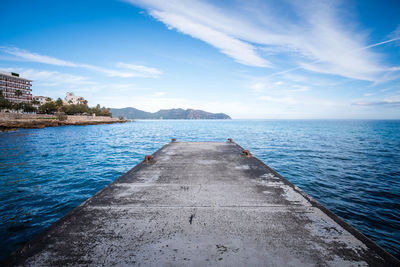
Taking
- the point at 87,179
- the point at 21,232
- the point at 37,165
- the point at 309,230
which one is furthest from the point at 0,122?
the point at 309,230

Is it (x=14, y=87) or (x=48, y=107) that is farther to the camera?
A: (x=14, y=87)

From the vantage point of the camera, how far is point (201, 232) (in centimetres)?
287

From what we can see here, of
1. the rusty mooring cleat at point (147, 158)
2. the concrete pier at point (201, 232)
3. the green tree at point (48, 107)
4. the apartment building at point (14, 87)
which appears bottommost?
the concrete pier at point (201, 232)

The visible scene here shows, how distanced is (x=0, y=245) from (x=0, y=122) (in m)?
69.8

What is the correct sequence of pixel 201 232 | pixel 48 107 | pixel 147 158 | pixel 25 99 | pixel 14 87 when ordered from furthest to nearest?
pixel 25 99, pixel 14 87, pixel 48 107, pixel 147 158, pixel 201 232

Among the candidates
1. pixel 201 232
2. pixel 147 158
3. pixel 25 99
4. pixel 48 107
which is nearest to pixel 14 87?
pixel 25 99

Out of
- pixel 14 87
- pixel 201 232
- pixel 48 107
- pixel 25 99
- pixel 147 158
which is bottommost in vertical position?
pixel 201 232

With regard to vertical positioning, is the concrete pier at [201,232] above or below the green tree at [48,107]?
below

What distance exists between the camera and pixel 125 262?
2.28 m

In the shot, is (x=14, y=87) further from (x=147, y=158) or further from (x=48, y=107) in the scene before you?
(x=147, y=158)

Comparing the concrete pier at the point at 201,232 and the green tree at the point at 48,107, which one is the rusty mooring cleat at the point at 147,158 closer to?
the concrete pier at the point at 201,232

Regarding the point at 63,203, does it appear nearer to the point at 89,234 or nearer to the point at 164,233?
the point at 89,234

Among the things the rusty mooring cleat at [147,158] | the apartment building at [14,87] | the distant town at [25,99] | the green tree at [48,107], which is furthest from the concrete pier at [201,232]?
the apartment building at [14,87]

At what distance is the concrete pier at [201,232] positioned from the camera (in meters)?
2.32
